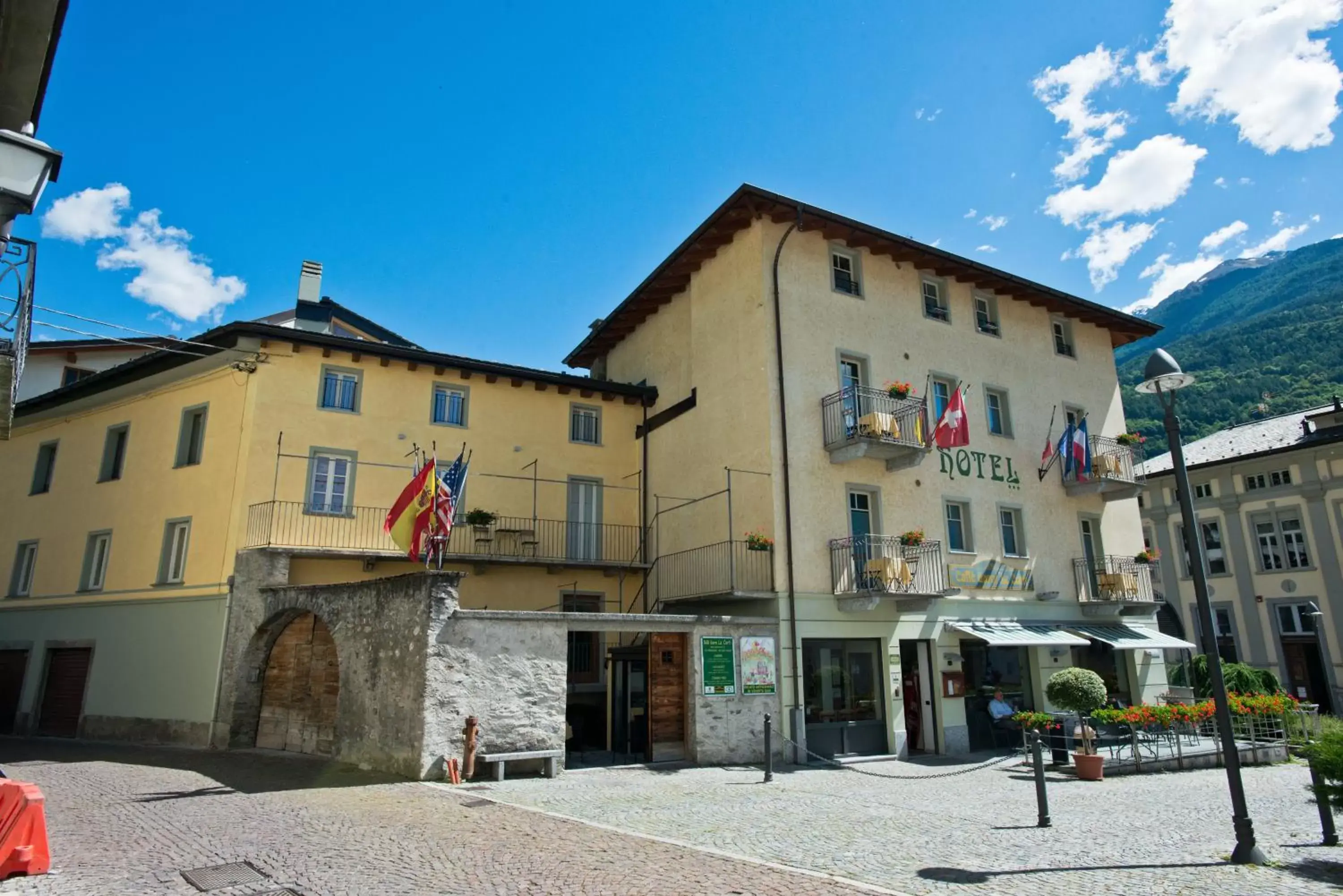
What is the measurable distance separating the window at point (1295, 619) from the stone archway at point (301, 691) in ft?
118

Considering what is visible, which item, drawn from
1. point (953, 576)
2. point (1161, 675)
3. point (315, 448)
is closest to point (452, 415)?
point (315, 448)

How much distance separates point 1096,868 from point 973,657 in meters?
12.2

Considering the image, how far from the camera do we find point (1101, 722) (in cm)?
1606

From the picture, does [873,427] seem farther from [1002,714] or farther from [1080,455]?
[1080,455]

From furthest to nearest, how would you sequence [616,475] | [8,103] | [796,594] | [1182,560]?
[1182,560] < [616,475] < [796,594] < [8,103]

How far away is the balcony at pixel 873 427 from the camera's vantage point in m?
17.7

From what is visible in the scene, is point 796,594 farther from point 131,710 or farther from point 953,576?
point 131,710

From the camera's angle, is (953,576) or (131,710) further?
(953,576)

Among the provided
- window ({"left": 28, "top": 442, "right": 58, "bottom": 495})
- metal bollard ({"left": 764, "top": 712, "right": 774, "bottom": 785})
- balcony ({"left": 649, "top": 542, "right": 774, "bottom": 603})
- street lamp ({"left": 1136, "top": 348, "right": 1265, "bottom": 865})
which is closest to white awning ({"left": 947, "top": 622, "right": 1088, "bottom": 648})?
balcony ({"left": 649, "top": 542, "right": 774, "bottom": 603})

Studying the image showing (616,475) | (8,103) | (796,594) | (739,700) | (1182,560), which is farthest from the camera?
(1182,560)

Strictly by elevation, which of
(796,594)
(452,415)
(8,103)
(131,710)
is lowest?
(131,710)

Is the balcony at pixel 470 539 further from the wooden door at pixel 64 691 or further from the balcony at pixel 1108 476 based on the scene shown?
the balcony at pixel 1108 476

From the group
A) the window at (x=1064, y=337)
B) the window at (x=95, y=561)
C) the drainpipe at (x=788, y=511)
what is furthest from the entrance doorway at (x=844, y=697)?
the window at (x=95, y=561)

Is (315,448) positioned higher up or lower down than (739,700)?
higher up
